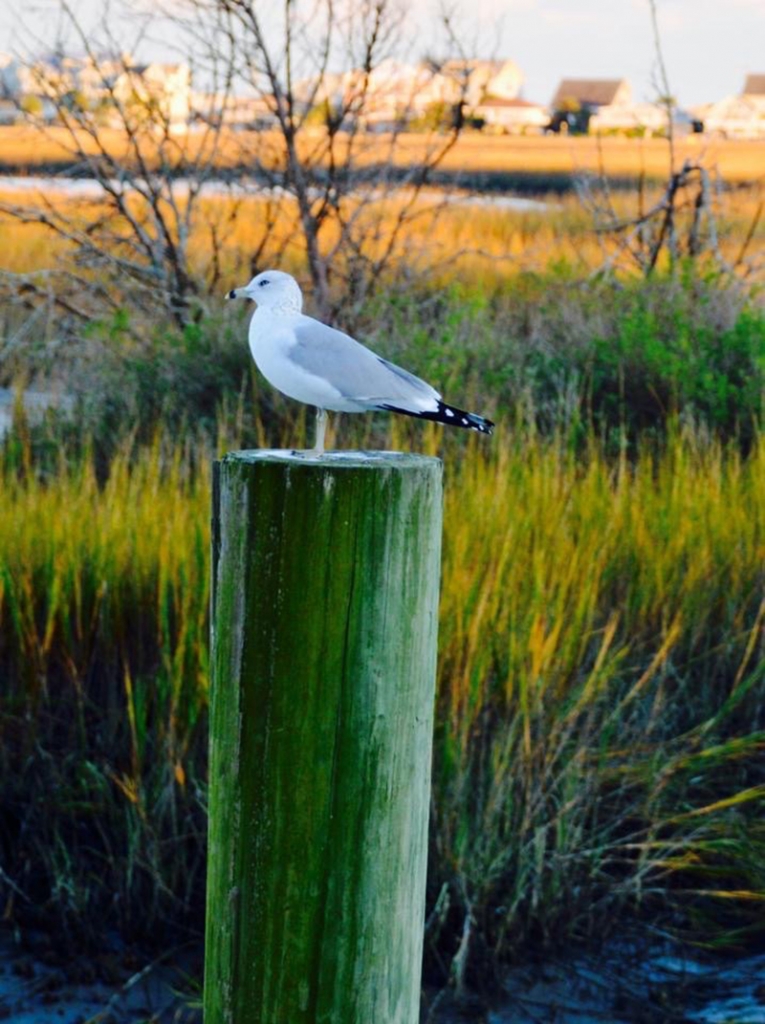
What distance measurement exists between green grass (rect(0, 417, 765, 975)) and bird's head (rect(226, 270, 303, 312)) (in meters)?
1.09

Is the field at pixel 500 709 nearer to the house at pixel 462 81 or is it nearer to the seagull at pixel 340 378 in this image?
the seagull at pixel 340 378

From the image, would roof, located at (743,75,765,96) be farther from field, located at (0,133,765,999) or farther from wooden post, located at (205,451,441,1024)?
wooden post, located at (205,451,441,1024)

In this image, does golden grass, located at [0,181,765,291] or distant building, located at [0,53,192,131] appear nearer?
distant building, located at [0,53,192,131]

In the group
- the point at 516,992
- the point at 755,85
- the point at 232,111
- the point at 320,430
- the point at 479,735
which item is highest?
the point at 755,85

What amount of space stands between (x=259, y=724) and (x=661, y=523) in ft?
8.69

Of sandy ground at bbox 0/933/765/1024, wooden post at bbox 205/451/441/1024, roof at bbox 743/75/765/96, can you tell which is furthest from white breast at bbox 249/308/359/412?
roof at bbox 743/75/765/96

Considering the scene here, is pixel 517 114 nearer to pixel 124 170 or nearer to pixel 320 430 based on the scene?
pixel 124 170

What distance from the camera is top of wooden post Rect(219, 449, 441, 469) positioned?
64.7 inches

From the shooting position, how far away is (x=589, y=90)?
90312mm

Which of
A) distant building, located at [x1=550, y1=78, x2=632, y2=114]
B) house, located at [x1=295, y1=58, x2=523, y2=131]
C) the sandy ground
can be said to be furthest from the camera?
distant building, located at [x1=550, y1=78, x2=632, y2=114]

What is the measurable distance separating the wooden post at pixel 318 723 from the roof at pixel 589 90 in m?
88.8

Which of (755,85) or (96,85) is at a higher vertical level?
(755,85)

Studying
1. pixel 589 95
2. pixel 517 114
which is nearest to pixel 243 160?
pixel 517 114

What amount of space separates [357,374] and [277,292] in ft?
0.91
